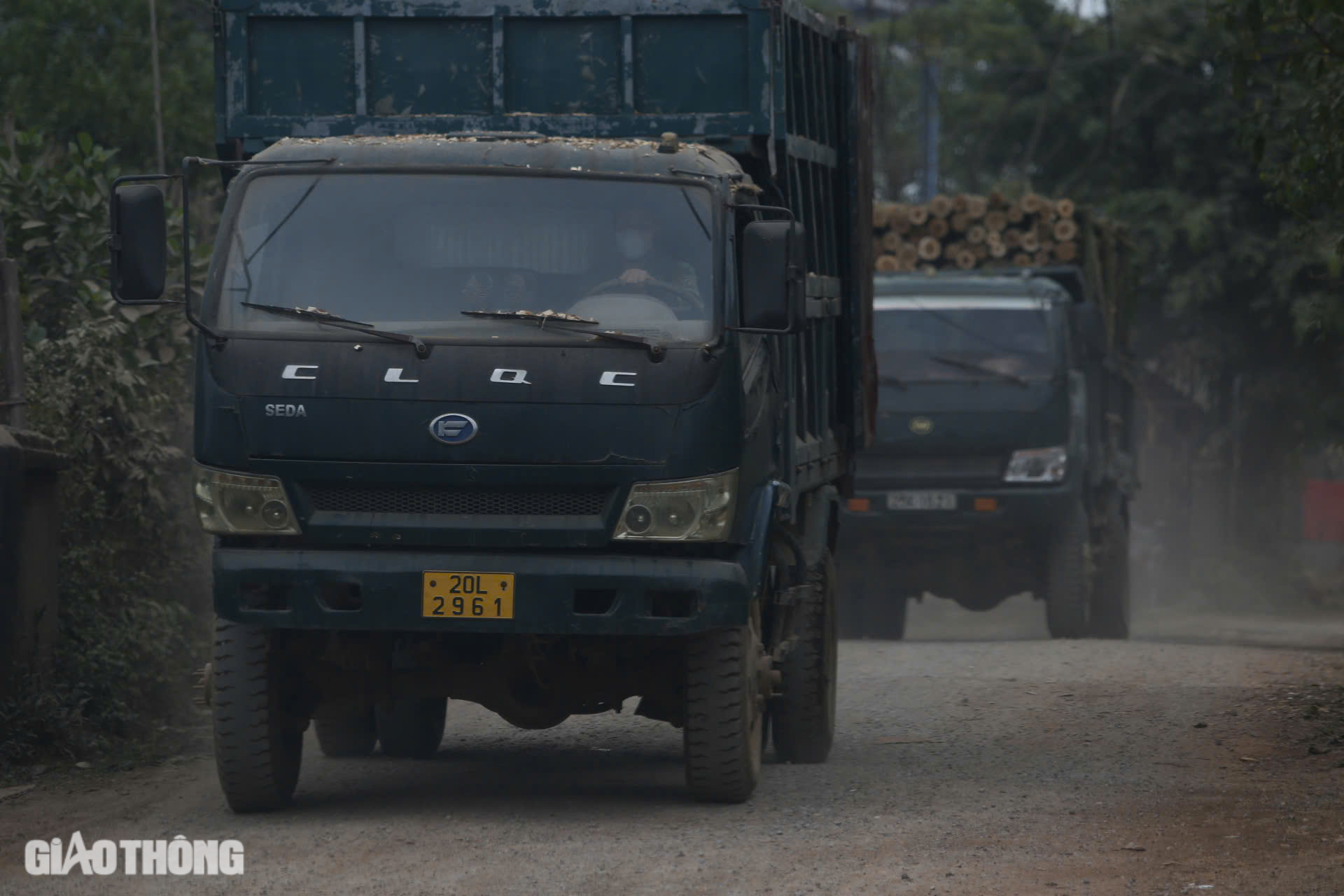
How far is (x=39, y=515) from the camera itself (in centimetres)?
885

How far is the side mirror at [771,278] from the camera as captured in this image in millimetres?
6895

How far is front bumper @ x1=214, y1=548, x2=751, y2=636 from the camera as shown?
669 centimetres

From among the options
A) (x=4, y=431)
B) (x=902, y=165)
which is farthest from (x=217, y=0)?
(x=902, y=165)

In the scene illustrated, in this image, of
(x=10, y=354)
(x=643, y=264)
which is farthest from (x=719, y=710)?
(x=10, y=354)

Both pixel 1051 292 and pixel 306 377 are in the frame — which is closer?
pixel 306 377

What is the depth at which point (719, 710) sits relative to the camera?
7023mm

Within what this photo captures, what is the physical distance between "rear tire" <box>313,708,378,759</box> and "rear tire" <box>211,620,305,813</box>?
57.5 inches

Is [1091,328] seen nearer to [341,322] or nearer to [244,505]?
[341,322]

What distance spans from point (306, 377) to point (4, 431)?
2.37m

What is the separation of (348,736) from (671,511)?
8.87 ft

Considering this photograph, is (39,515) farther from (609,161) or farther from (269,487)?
(609,161)

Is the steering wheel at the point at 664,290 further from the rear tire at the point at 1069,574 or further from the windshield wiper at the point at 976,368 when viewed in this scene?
the rear tire at the point at 1069,574

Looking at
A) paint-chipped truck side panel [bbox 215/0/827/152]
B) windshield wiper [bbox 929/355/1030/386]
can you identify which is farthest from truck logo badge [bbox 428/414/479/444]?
windshield wiper [bbox 929/355/1030/386]

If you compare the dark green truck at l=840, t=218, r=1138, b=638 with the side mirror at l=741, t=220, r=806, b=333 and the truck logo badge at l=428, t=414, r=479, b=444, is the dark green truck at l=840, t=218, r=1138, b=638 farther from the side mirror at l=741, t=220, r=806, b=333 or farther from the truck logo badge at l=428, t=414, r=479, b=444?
the truck logo badge at l=428, t=414, r=479, b=444
